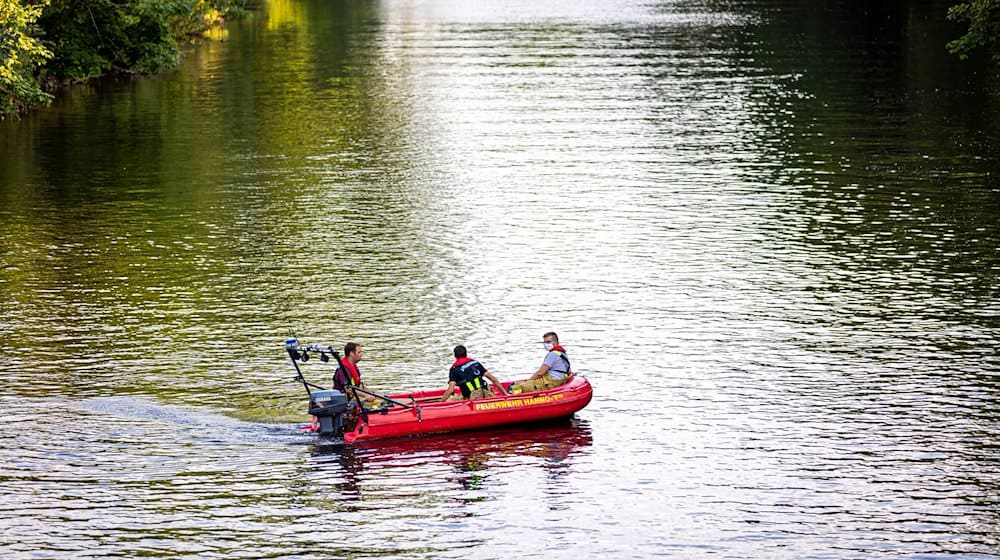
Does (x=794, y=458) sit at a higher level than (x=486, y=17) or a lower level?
lower

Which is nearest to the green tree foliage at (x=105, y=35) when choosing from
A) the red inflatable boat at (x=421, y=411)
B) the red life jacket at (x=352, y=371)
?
the red life jacket at (x=352, y=371)

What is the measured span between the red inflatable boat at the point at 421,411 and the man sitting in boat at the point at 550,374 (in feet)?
1.66

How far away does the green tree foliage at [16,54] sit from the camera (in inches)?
2468

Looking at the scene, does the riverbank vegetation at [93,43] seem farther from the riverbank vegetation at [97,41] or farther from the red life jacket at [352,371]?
the red life jacket at [352,371]

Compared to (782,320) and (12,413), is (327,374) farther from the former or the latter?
(782,320)

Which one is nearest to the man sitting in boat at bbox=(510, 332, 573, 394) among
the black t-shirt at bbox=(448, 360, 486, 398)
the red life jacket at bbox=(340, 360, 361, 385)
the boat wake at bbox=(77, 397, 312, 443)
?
the black t-shirt at bbox=(448, 360, 486, 398)

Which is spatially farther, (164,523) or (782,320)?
(782,320)

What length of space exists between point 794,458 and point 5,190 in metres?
41.9

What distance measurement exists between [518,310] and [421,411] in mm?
11624

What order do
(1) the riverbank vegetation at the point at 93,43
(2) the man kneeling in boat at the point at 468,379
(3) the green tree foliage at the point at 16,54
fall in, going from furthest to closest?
(1) the riverbank vegetation at the point at 93,43, (3) the green tree foliage at the point at 16,54, (2) the man kneeling in boat at the point at 468,379

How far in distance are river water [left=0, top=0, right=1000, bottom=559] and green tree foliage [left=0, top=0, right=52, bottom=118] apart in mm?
2130

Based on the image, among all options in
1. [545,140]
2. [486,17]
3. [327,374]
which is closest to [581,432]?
[327,374]

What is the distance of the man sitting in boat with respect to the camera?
3212cm

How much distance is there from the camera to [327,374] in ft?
119
